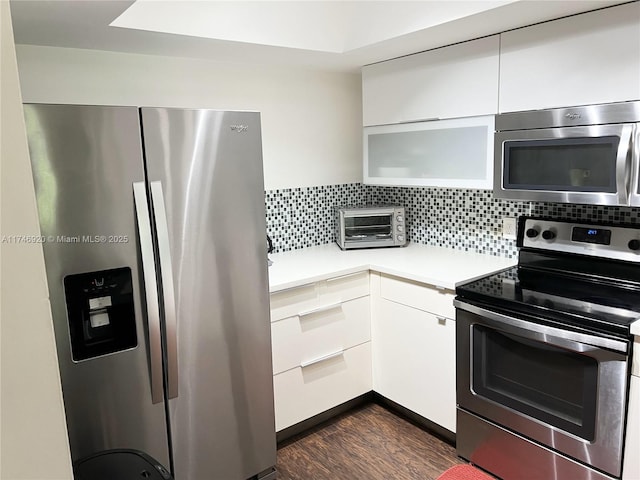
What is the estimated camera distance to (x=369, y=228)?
2996 millimetres

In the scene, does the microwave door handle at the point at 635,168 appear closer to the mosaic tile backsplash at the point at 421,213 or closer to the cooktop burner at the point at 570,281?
the cooktop burner at the point at 570,281

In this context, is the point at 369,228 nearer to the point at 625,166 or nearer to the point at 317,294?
the point at 317,294

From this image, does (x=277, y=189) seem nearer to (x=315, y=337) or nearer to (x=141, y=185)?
(x=315, y=337)

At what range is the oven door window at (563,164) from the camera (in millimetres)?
1854

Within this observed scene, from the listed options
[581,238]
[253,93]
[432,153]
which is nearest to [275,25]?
[253,93]


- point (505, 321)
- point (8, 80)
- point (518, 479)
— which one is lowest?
point (518, 479)

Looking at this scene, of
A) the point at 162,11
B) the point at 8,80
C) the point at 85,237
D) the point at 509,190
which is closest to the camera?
the point at 8,80

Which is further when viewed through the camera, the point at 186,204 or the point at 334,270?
the point at 334,270

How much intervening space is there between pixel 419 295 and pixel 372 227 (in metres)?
0.73

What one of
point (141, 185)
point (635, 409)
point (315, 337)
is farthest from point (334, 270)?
point (635, 409)

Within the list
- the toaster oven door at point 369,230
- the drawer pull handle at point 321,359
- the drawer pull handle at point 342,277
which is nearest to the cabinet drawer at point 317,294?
the drawer pull handle at point 342,277

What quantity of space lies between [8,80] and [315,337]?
80.6 inches

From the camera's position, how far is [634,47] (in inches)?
68.2

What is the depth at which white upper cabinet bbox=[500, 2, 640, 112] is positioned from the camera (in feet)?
5.76
